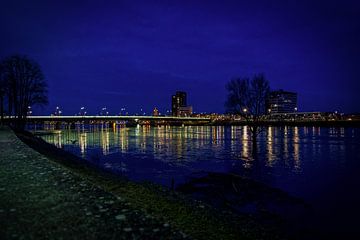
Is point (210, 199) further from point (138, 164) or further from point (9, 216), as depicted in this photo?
point (138, 164)

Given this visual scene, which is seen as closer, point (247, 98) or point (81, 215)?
point (81, 215)

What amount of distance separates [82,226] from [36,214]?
1.58m

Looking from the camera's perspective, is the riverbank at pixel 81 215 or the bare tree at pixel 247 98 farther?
the bare tree at pixel 247 98

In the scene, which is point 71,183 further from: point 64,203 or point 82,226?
point 82,226

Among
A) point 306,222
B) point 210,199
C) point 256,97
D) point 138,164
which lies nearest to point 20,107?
point 138,164

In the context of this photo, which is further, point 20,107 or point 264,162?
point 20,107

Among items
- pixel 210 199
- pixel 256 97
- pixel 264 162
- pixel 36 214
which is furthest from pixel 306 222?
pixel 256 97

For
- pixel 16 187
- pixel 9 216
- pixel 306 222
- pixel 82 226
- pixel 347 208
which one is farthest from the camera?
pixel 347 208

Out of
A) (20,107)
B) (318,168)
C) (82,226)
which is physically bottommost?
(318,168)

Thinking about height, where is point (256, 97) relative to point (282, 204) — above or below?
above

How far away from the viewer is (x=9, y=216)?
23.5 ft

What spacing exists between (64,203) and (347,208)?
1899 cm

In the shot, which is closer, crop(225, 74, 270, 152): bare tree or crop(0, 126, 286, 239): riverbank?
crop(0, 126, 286, 239): riverbank

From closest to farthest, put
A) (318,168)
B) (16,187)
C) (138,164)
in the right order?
1. (16,187)
2. (318,168)
3. (138,164)
